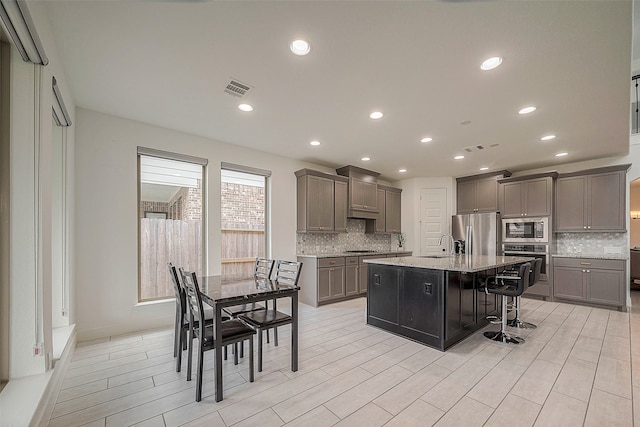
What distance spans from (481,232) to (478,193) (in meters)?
0.94

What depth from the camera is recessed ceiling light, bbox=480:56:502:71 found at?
7.36 feet

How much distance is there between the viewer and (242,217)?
471 centimetres

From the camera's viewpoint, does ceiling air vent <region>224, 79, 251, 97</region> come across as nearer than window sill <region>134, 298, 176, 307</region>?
Yes

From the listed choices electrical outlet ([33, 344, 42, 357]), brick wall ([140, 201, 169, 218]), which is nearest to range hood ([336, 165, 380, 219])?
brick wall ([140, 201, 169, 218])

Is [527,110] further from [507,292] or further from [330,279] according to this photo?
[330,279]

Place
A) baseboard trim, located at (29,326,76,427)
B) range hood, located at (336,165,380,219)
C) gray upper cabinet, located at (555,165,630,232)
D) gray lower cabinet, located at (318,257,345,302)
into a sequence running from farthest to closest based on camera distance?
range hood, located at (336,165,380,219)
gray lower cabinet, located at (318,257,345,302)
gray upper cabinet, located at (555,165,630,232)
baseboard trim, located at (29,326,76,427)

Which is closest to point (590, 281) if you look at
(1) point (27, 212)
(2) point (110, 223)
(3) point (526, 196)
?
(3) point (526, 196)

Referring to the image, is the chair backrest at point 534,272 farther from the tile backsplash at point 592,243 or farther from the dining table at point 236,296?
the dining table at point 236,296

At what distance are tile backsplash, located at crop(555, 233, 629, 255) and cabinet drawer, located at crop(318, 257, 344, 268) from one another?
4.50m

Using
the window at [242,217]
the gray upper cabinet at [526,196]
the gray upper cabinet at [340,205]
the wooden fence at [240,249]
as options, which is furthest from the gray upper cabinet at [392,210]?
the wooden fence at [240,249]

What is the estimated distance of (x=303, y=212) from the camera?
5176 mm

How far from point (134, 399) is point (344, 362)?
176 centimetres

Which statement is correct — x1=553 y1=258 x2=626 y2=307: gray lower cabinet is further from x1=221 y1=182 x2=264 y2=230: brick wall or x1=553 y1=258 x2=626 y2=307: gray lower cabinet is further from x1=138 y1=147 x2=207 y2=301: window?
x1=138 y1=147 x2=207 y2=301: window

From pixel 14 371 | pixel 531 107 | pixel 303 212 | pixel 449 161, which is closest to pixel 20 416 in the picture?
pixel 14 371
